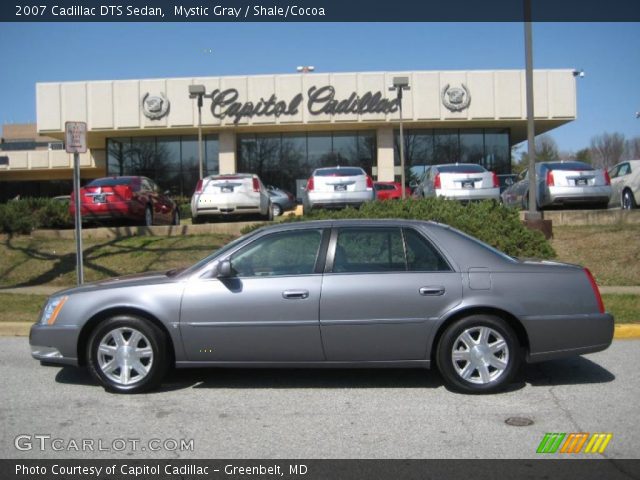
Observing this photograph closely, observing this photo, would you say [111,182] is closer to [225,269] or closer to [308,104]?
[225,269]

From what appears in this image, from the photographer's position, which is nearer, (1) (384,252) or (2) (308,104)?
(1) (384,252)

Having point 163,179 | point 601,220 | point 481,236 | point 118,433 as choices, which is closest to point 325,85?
point 163,179

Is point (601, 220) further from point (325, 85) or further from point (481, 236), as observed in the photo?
point (325, 85)

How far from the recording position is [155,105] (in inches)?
1208

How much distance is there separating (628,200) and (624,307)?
8.12 metres

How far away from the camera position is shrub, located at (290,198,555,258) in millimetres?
11078

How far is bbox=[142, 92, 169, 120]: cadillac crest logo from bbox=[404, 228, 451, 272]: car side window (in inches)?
1061

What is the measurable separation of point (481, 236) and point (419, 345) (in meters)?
5.97

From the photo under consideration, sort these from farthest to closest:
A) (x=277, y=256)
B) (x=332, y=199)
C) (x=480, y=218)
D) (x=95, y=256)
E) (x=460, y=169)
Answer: (x=460, y=169) < (x=332, y=199) < (x=95, y=256) < (x=480, y=218) < (x=277, y=256)

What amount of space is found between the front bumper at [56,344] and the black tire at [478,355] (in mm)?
3231

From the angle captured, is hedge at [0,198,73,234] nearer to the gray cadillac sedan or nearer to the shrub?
the shrub

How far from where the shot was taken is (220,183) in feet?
51.1

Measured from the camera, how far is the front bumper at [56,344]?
5652 millimetres

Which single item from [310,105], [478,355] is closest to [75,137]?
[478,355]
